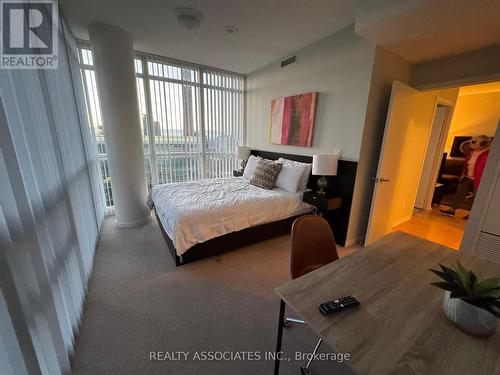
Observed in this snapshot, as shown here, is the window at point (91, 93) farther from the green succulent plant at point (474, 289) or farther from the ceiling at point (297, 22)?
the green succulent plant at point (474, 289)

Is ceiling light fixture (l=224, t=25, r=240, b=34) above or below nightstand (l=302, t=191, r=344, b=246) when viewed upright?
above

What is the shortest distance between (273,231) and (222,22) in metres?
2.69

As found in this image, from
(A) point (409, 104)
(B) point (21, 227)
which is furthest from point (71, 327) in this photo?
(A) point (409, 104)

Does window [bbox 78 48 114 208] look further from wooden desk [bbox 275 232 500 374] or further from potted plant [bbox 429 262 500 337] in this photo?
potted plant [bbox 429 262 500 337]

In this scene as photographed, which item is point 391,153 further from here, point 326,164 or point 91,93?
point 91,93

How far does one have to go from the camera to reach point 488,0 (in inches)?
56.7

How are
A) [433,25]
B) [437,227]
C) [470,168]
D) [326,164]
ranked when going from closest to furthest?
1. [433,25]
2. [326,164]
3. [437,227]
4. [470,168]

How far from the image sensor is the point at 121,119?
280 centimetres

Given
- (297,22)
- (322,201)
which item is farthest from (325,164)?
(297,22)

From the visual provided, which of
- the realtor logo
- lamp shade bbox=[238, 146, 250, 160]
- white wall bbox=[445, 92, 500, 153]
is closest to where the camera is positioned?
the realtor logo

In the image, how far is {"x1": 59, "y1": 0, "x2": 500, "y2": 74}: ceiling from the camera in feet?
5.49

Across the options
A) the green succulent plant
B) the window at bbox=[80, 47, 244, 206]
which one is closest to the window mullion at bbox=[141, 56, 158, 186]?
the window at bbox=[80, 47, 244, 206]

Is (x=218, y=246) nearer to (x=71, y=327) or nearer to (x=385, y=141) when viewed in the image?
(x=71, y=327)

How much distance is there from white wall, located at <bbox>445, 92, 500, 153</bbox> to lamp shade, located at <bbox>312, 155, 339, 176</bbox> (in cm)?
415
